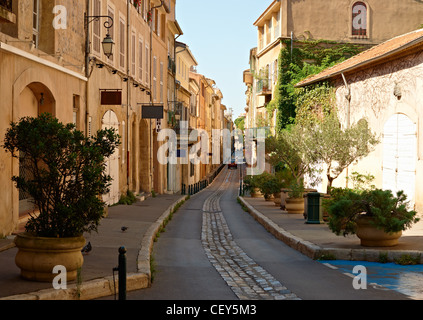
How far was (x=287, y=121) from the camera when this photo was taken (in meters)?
33.0

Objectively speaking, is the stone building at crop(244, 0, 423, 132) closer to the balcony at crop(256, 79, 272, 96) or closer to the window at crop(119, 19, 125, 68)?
the balcony at crop(256, 79, 272, 96)

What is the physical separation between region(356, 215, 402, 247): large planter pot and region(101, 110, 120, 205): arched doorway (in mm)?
10724

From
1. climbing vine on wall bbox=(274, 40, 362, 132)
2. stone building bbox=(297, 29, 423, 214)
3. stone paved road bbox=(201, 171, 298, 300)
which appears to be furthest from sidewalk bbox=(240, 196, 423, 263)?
climbing vine on wall bbox=(274, 40, 362, 132)

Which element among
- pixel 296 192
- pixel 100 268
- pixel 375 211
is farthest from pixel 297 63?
pixel 100 268

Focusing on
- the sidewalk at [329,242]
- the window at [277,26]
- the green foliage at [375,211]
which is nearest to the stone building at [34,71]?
the sidewalk at [329,242]

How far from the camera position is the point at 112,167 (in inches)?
802

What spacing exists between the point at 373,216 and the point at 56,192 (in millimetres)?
5852

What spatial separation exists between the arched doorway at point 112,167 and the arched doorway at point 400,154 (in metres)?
9.14

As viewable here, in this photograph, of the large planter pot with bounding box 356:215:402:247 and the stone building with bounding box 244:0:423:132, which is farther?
the stone building with bounding box 244:0:423:132

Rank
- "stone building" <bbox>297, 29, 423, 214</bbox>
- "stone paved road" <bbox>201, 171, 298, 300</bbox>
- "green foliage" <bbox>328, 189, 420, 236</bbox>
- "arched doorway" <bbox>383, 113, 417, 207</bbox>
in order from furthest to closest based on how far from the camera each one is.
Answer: "arched doorway" <bbox>383, 113, 417, 207</bbox>
"stone building" <bbox>297, 29, 423, 214</bbox>
"green foliage" <bbox>328, 189, 420, 236</bbox>
"stone paved road" <bbox>201, 171, 298, 300</bbox>

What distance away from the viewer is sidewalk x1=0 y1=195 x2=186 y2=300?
663 centimetres

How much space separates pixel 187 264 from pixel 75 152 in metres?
3.53

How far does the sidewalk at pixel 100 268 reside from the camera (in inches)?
261
